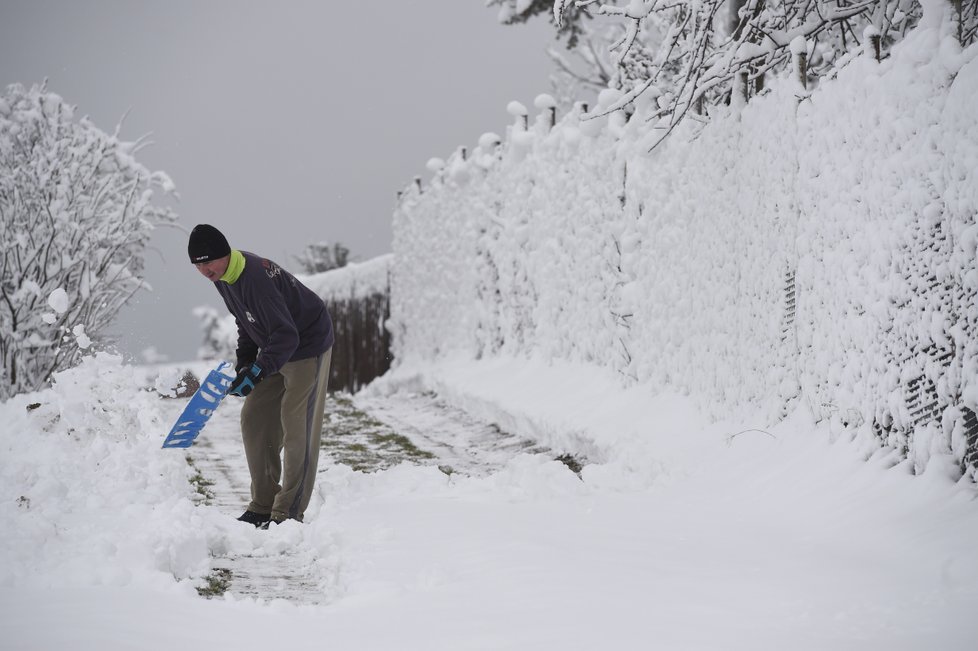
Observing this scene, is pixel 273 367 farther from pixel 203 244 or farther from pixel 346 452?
pixel 346 452

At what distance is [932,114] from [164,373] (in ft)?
14.1

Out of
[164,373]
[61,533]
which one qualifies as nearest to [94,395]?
[164,373]

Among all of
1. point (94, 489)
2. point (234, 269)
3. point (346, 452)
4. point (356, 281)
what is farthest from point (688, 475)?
point (356, 281)

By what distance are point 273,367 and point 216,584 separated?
1431 millimetres

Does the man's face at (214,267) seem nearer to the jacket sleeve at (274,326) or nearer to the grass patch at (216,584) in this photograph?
the jacket sleeve at (274,326)

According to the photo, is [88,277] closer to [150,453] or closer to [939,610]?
[150,453]

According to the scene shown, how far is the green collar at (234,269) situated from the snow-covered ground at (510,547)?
0.77 m

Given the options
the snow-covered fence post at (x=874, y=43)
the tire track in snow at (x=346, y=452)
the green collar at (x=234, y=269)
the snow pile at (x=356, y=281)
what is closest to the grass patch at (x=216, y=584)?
the tire track in snow at (x=346, y=452)

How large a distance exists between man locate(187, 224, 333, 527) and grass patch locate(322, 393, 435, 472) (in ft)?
5.61

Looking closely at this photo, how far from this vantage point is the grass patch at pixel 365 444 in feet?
25.5

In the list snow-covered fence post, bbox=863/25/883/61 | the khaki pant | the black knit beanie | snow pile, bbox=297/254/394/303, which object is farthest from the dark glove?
snow pile, bbox=297/254/394/303

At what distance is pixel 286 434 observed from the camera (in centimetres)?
532

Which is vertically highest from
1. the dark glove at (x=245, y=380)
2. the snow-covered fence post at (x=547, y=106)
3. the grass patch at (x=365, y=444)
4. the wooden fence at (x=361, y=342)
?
the snow-covered fence post at (x=547, y=106)

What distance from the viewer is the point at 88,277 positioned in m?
A: 8.45
